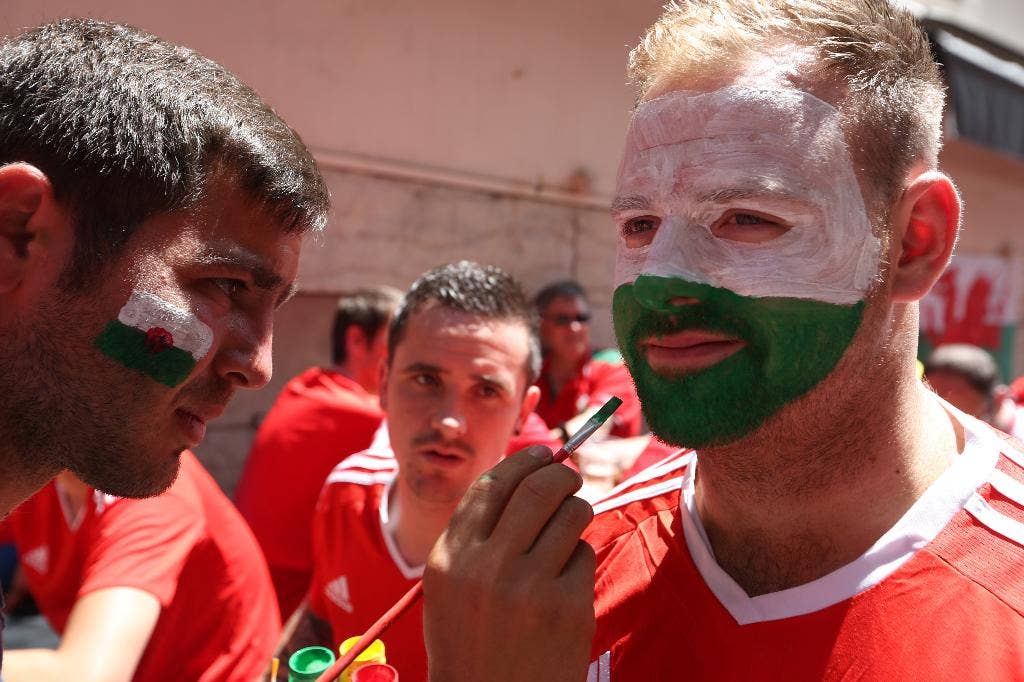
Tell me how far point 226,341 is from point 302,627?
136cm

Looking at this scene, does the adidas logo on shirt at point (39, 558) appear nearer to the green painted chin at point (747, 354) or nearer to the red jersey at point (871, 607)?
the red jersey at point (871, 607)

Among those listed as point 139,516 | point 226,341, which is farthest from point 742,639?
point 139,516

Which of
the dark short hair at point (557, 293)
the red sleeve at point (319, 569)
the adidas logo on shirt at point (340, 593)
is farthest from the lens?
the dark short hair at point (557, 293)

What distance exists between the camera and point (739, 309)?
1.42 metres

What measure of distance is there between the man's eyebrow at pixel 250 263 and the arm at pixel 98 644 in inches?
40.8

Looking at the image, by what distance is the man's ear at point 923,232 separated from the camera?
1478mm

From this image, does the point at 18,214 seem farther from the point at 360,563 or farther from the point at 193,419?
the point at 360,563

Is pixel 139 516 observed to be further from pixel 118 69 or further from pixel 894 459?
pixel 894 459

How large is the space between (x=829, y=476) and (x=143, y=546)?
1738 mm

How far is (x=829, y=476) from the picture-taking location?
4.87ft

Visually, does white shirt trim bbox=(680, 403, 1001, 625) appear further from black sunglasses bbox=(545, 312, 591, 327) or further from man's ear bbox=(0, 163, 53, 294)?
black sunglasses bbox=(545, 312, 591, 327)

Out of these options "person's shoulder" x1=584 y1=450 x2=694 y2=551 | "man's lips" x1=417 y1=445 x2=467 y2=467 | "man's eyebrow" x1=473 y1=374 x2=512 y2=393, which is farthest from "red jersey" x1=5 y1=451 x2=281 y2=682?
"person's shoulder" x1=584 y1=450 x2=694 y2=551

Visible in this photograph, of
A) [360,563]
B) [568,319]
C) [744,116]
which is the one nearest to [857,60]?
[744,116]

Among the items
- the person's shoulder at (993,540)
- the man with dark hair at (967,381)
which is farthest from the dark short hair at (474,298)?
the man with dark hair at (967,381)
